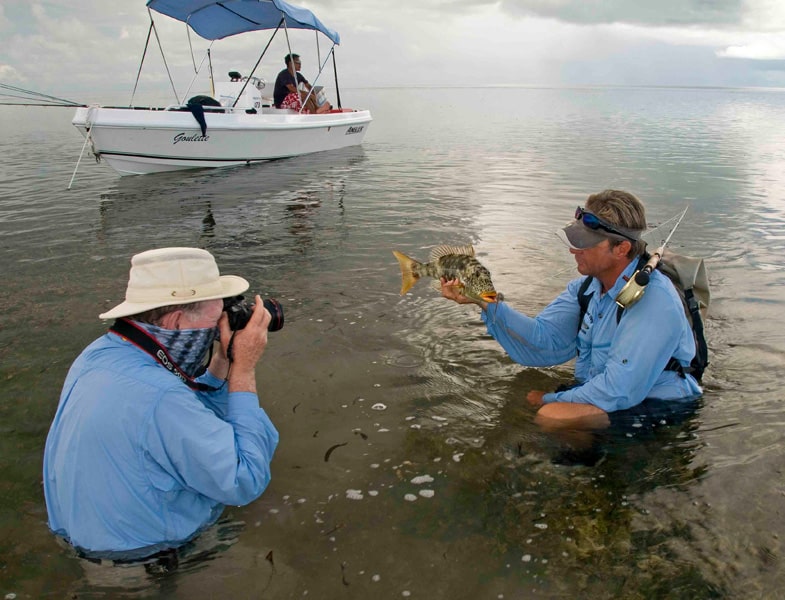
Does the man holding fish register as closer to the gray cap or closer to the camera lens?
the gray cap

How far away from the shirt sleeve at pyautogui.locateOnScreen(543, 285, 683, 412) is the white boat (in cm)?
1606

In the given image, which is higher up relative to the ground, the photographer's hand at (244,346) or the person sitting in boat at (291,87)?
the person sitting in boat at (291,87)

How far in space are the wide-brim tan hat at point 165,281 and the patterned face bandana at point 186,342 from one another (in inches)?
4.9

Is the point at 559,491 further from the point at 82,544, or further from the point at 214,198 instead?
the point at 214,198

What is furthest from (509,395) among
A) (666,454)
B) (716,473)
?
(716,473)

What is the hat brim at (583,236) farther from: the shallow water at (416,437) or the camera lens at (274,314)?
the camera lens at (274,314)

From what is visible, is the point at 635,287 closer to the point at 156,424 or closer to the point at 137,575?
the point at 156,424

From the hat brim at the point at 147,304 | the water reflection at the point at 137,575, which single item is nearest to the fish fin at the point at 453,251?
the hat brim at the point at 147,304

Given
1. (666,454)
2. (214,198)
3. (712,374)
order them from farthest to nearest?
(214,198)
(712,374)
(666,454)

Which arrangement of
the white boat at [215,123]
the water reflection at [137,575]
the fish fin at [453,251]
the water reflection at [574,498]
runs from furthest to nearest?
the white boat at [215,123] → the fish fin at [453,251] → the water reflection at [574,498] → the water reflection at [137,575]

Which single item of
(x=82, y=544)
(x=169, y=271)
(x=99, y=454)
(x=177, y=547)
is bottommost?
(x=177, y=547)

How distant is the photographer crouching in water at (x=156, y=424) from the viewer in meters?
2.68

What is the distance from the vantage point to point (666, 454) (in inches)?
176

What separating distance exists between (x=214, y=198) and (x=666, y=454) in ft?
43.4
